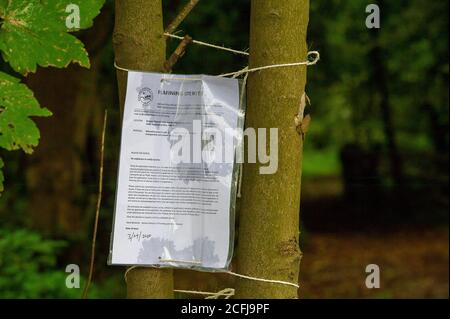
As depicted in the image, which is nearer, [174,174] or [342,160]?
[174,174]

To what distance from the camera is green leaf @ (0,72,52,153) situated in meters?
2.22

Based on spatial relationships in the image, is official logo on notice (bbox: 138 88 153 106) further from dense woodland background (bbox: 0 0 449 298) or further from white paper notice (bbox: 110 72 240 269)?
dense woodland background (bbox: 0 0 449 298)

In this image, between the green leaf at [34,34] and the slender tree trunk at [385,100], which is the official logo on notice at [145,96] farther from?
the slender tree trunk at [385,100]

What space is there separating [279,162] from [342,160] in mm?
12102

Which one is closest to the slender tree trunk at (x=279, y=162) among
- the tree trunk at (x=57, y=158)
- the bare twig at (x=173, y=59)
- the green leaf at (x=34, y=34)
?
the bare twig at (x=173, y=59)

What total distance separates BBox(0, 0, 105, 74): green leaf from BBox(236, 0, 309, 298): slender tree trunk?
614mm

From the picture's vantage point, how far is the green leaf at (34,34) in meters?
2.22

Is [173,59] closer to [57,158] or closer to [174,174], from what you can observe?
[174,174]

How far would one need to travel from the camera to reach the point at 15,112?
7.30 ft

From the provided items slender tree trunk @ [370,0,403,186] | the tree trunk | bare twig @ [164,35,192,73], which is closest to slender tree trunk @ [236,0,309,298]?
bare twig @ [164,35,192,73]

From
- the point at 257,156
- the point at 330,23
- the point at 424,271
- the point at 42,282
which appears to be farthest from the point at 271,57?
the point at 330,23

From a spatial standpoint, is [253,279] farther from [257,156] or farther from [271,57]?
[271,57]

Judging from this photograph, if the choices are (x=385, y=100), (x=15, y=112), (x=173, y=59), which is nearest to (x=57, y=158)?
(x=173, y=59)

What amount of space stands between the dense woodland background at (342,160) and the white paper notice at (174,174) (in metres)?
0.32
